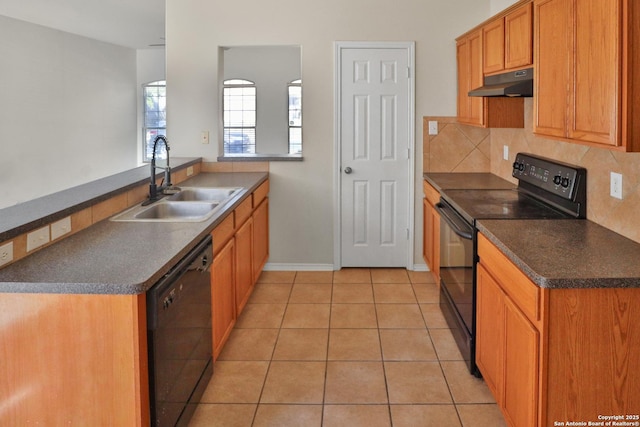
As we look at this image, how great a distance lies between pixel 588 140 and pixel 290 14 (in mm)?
3185

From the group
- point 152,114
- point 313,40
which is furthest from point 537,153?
point 152,114

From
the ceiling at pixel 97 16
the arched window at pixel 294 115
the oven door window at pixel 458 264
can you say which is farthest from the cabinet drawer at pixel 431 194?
the arched window at pixel 294 115

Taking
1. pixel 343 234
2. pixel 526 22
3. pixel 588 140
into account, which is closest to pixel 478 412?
pixel 588 140

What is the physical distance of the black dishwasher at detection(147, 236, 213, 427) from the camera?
193 centimetres

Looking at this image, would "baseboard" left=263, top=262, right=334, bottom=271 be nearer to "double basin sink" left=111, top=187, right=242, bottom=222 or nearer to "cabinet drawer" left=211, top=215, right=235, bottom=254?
"double basin sink" left=111, top=187, right=242, bottom=222

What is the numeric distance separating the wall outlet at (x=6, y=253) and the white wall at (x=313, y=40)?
120 inches

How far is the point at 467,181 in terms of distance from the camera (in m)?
4.33

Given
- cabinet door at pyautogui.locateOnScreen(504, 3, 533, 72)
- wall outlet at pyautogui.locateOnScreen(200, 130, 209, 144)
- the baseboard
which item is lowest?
the baseboard

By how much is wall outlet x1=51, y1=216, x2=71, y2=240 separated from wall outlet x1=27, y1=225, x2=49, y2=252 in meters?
0.05

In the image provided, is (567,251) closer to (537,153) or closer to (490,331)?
(490,331)

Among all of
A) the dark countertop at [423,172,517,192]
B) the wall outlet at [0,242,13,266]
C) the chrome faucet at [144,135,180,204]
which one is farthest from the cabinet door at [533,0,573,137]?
the wall outlet at [0,242,13,266]

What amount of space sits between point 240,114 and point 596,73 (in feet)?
28.1

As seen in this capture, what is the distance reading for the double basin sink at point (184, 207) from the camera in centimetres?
296

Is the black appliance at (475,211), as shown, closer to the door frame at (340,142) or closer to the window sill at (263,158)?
the door frame at (340,142)
